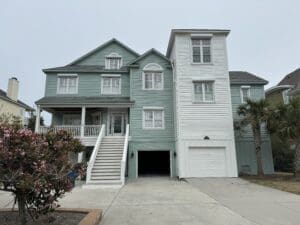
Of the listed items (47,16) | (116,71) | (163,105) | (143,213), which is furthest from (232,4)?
(143,213)

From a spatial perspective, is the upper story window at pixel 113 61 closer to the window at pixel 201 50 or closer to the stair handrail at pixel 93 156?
the stair handrail at pixel 93 156

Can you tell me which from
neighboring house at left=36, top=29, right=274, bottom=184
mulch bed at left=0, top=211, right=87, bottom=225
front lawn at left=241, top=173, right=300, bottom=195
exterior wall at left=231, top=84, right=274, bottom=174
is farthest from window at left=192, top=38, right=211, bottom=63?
mulch bed at left=0, top=211, right=87, bottom=225

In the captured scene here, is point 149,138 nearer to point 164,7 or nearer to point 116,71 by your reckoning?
point 116,71

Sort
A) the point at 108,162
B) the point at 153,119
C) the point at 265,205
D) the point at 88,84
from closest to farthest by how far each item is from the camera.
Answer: the point at 265,205, the point at 108,162, the point at 153,119, the point at 88,84

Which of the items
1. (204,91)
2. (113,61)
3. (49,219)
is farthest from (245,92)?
(49,219)

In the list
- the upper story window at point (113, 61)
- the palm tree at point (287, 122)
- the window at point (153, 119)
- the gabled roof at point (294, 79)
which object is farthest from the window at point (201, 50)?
the gabled roof at point (294, 79)

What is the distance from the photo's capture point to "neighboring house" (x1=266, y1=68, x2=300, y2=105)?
21.4m

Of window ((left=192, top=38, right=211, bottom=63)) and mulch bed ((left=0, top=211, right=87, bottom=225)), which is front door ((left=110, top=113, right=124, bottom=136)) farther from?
mulch bed ((left=0, top=211, right=87, bottom=225))

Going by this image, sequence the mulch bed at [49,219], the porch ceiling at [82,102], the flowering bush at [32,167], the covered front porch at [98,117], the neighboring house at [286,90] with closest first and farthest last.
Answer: the flowering bush at [32,167]
the mulch bed at [49,219]
the porch ceiling at [82,102]
the covered front porch at [98,117]
the neighboring house at [286,90]

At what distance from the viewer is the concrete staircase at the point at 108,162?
1166 centimetres

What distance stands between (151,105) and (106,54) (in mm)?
6699

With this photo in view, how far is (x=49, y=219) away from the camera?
15.8 ft

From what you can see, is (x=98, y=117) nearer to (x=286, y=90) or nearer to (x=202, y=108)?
(x=202, y=108)

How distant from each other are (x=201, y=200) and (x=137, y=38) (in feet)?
80.7
